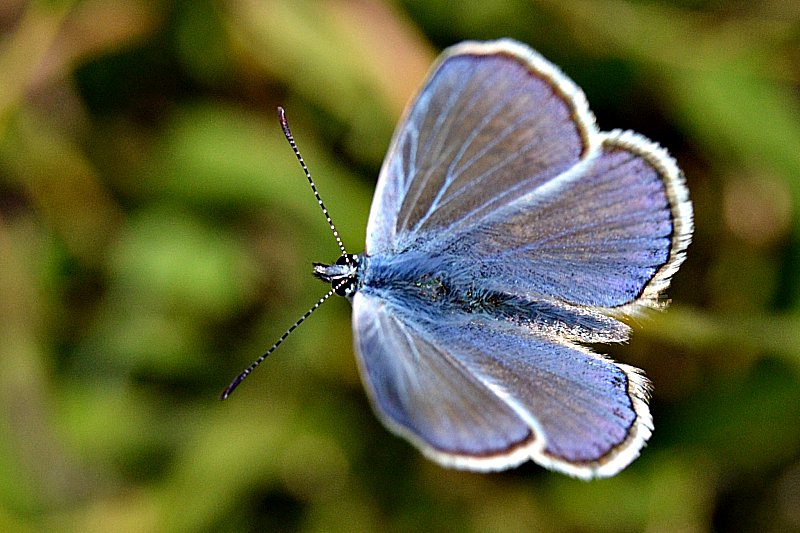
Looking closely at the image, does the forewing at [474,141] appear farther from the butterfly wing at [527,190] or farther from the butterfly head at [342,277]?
the butterfly head at [342,277]

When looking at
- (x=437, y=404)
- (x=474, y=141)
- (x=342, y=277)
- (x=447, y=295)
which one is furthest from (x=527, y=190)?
(x=437, y=404)

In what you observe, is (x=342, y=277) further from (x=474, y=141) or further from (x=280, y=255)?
(x=280, y=255)

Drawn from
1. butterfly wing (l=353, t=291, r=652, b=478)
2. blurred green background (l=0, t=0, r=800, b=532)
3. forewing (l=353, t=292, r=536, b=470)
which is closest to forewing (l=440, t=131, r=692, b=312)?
butterfly wing (l=353, t=291, r=652, b=478)

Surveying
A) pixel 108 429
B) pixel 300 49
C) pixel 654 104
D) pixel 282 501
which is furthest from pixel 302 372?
pixel 654 104

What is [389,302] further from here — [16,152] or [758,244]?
[16,152]

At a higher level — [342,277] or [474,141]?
[474,141]

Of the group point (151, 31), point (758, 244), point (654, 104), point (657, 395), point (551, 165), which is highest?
point (151, 31)

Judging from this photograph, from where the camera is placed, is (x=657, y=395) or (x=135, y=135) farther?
(x=135, y=135)
